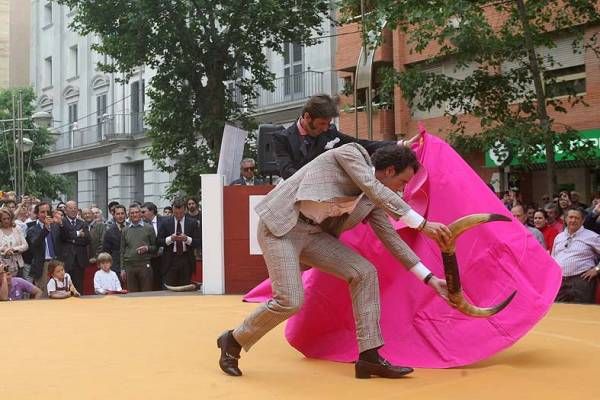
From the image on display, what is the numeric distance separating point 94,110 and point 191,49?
19.3 meters

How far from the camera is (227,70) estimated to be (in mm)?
21609

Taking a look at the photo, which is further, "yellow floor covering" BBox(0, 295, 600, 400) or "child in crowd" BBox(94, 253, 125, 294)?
"child in crowd" BBox(94, 253, 125, 294)

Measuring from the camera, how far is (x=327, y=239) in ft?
17.6

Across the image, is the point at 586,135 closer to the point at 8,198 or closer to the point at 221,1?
the point at 221,1

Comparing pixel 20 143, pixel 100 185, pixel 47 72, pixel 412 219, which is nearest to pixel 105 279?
pixel 412 219

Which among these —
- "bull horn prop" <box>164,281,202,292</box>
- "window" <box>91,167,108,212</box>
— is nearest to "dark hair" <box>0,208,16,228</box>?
"bull horn prop" <box>164,281,202,292</box>

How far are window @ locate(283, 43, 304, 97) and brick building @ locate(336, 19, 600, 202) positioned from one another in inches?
72.4

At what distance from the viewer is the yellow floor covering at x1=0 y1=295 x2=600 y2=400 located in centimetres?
489

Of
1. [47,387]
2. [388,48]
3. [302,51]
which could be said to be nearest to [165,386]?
[47,387]

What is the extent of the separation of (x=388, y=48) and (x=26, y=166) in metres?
18.5

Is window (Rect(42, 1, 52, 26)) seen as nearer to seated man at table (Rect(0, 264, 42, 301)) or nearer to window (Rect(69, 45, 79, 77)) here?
window (Rect(69, 45, 79, 77))

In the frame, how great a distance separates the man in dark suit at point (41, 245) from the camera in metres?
12.8

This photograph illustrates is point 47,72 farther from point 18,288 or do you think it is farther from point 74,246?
point 18,288

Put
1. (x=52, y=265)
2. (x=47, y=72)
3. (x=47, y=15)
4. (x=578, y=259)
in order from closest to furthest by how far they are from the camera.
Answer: (x=578, y=259) → (x=52, y=265) → (x=47, y=15) → (x=47, y=72)
